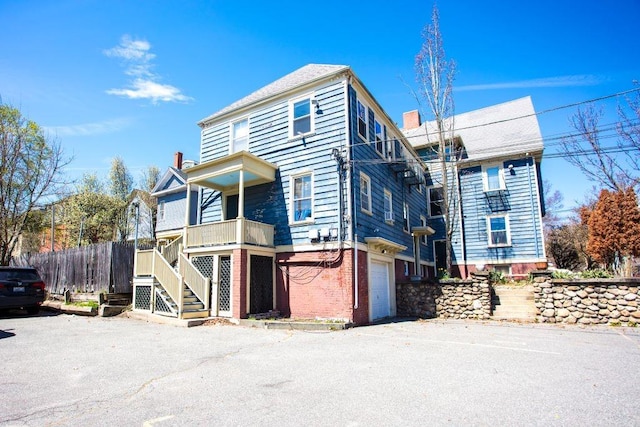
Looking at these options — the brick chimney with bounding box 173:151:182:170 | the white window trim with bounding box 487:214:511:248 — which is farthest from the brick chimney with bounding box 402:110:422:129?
the brick chimney with bounding box 173:151:182:170

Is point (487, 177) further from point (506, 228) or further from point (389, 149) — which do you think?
point (389, 149)

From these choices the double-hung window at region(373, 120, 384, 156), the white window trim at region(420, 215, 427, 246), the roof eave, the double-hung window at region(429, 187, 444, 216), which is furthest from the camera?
the double-hung window at region(429, 187, 444, 216)

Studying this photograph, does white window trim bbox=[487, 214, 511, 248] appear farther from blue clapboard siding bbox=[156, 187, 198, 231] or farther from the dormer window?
blue clapboard siding bbox=[156, 187, 198, 231]

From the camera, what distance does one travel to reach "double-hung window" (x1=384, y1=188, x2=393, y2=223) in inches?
607

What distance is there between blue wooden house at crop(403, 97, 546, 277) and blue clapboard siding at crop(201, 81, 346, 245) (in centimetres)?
818

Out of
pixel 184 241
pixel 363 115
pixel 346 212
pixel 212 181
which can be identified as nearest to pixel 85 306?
pixel 184 241

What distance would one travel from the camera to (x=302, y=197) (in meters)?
13.3

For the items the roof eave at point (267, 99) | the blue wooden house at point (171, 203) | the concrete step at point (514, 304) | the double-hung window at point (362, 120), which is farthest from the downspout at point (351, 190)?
the blue wooden house at point (171, 203)

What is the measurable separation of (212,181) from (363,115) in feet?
21.7

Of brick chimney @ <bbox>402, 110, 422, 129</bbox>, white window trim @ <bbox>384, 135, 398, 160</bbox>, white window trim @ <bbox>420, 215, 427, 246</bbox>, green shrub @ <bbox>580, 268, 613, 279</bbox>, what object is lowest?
green shrub @ <bbox>580, 268, 613, 279</bbox>

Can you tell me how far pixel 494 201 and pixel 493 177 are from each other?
1.45 m

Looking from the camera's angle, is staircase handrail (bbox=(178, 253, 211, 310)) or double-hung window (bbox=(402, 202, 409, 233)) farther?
double-hung window (bbox=(402, 202, 409, 233))

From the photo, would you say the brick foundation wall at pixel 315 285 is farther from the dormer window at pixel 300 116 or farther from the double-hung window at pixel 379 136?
the double-hung window at pixel 379 136

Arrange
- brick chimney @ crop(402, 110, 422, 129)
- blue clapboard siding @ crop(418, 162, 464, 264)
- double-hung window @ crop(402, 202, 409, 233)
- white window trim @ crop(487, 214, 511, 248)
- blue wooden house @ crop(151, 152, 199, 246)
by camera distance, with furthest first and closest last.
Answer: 1. brick chimney @ crop(402, 110, 422, 129)
2. blue wooden house @ crop(151, 152, 199, 246)
3. blue clapboard siding @ crop(418, 162, 464, 264)
4. white window trim @ crop(487, 214, 511, 248)
5. double-hung window @ crop(402, 202, 409, 233)
